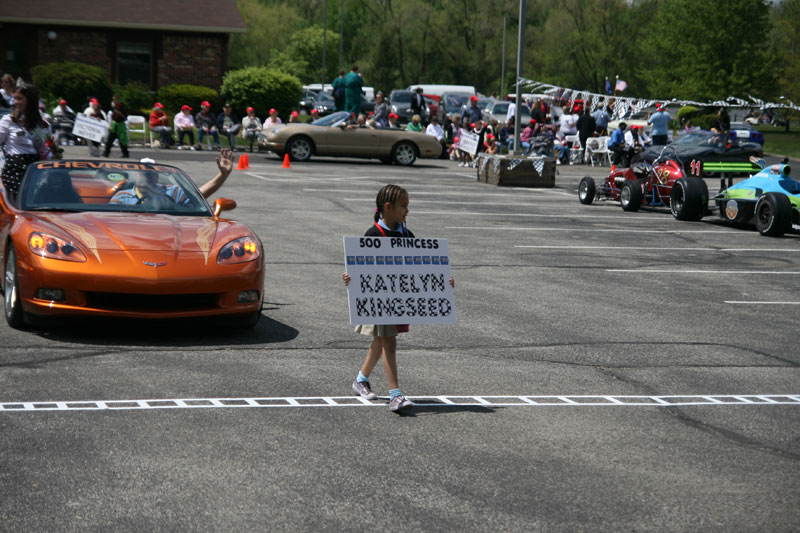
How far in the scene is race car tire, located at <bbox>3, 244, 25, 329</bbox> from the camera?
27.1 feet

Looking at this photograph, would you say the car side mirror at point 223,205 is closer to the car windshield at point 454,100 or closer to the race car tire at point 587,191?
the race car tire at point 587,191

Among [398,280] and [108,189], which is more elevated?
[108,189]

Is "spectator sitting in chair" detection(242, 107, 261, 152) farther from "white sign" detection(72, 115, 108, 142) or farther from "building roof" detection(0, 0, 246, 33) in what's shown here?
"building roof" detection(0, 0, 246, 33)

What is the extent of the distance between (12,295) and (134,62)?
37.5 meters

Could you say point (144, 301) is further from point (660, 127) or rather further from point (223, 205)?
point (660, 127)

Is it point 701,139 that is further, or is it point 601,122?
point 601,122

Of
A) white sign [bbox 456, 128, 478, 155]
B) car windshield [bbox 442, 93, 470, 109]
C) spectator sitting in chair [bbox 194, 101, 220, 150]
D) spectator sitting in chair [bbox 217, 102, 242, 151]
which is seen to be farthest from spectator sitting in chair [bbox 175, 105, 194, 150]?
car windshield [bbox 442, 93, 470, 109]

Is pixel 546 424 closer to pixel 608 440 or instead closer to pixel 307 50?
pixel 608 440

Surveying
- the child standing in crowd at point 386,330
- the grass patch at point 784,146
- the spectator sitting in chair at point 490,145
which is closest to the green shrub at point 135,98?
the spectator sitting in chair at point 490,145

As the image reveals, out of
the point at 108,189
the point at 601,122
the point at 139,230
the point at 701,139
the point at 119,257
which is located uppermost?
the point at 601,122

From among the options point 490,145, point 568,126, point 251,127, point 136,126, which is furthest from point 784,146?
point 136,126

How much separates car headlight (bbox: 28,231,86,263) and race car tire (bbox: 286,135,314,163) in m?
22.8

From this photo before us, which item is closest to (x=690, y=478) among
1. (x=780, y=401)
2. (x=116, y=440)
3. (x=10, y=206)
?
(x=780, y=401)

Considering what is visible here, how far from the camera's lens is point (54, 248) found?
26.7 ft
